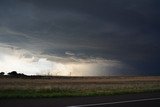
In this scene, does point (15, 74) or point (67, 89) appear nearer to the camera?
point (67, 89)

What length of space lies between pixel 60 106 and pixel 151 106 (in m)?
4.87

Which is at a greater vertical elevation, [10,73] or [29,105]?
[10,73]

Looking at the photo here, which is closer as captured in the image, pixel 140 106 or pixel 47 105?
pixel 47 105

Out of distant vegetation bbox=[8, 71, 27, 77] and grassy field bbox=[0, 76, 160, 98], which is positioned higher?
distant vegetation bbox=[8, 71, 27, 77]

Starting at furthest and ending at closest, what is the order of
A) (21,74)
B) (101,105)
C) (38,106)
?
(21,74) < (101,105) < (38,106)

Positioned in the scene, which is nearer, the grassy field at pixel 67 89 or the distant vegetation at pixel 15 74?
the grassy field at pixel 67 89

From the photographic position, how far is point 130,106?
15492mm

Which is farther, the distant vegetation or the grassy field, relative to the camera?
the distant vegetation

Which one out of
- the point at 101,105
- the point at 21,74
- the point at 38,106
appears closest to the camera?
the point at 38,106

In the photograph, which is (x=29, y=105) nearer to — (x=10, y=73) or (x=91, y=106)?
(x=91, y=106)

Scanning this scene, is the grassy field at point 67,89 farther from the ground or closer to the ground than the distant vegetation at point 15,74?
closer to the ground

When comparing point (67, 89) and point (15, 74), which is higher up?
point (15, 74)

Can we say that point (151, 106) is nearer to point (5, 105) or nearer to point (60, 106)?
point (60, 106)

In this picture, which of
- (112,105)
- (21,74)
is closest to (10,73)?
(21,74)
